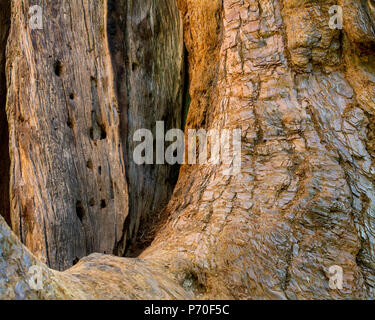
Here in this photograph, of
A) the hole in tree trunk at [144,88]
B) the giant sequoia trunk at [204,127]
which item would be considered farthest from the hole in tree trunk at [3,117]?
the hole in tree trunk at [144,88]

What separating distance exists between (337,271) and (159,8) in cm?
258

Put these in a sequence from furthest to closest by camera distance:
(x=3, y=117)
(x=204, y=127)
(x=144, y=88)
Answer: (x=144, y=88) < (x=3, y=117) < (x=204, y=127)

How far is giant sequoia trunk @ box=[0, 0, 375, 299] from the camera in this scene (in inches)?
91.6

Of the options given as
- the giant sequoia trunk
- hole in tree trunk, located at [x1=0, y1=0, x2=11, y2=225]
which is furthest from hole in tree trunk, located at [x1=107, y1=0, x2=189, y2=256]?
hole in tree trunk, located at [x1=0, y1=0, x2=11, y2=225]

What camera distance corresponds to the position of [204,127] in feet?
10.7

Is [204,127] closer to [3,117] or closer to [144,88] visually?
[144,88]

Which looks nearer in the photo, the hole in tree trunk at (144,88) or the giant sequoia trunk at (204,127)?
the giant sequoia trunk at (204,127)

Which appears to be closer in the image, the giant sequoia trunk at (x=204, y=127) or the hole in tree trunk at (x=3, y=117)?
the giant sequoia trunk at (x=204, y=127)

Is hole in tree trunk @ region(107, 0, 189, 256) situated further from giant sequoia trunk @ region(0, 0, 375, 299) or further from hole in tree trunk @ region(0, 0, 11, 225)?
hole in tree trunk @ region(0, 0, 11, 225)

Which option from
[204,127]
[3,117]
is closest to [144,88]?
[204,127]

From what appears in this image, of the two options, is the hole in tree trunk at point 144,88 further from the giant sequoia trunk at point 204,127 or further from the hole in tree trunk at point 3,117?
the hole in tree trunk at point 3,117

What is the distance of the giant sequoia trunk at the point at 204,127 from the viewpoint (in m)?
2.33

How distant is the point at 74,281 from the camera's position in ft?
6.46
